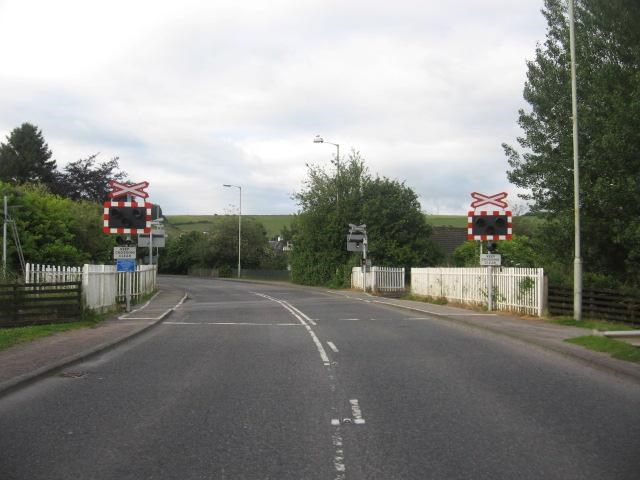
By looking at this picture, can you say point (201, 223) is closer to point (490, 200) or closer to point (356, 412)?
point (490, 200)

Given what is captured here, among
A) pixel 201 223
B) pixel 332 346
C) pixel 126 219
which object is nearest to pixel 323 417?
pixel 332 346

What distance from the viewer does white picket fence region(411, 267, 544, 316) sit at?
2098 cm

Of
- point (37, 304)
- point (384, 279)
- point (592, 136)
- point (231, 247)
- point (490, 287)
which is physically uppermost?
point (592, 136)

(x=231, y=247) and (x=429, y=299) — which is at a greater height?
(x=231, y=247)

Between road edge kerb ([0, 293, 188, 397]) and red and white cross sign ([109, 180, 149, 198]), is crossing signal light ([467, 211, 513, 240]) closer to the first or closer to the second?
red and white cross sign ([109, 180, 149, 198])

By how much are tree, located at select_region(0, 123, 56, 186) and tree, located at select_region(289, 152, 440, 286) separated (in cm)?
2881

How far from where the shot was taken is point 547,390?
891 cm

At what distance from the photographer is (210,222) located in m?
124

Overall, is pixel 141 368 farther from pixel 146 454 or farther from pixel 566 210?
pixel 566 210

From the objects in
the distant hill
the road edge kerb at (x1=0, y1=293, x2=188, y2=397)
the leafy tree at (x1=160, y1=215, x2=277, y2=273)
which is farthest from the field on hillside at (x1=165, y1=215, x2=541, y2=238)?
the road edge kerb at (x1=0, y1=293, x2=188, y2=397)

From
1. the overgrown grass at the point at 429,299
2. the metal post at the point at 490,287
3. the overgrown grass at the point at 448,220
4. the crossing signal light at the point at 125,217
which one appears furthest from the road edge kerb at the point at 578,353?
the overgrown grass at the point at 448,220

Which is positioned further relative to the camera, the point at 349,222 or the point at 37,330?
the point at 349,222

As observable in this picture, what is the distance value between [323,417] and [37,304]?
40.1ft

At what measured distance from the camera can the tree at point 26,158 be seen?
234 ft
